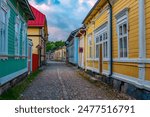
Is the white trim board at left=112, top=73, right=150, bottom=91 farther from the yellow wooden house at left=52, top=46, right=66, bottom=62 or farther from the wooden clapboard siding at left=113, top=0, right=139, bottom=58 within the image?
the yellow wooden house at left=52, top=46, right=66, bottom=62

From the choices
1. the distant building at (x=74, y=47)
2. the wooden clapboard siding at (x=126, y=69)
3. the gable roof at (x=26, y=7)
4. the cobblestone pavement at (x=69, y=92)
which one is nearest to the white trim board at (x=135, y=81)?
the wooden clapboard siding at (x=126, y=69)

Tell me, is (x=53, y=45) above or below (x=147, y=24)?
above

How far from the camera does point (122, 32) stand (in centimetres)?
1227

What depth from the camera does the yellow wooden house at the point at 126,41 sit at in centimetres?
924

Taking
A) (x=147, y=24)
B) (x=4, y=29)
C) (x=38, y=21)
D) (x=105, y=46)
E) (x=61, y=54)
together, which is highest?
(x=38, y=21)

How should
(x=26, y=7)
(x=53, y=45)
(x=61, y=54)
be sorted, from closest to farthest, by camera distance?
(x=26, y=7) < (x=61, y=54) < (x=53, y=45)

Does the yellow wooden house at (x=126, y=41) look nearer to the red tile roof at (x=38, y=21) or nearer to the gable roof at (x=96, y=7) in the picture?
the gable roof at (x=96, y=7)

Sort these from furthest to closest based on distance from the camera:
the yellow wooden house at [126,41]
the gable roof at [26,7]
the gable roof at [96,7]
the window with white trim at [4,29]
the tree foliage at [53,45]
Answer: the tree foliage at [53,45] < the gable roof at [96,7] < the gable roof at [26,7] < the window with white trim at [4,29] < the yellow wooden house at [126,41]

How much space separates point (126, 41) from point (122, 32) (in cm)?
71

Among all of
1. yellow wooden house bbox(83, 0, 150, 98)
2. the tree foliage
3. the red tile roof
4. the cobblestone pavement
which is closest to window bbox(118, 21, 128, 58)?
yellow wooden house bbox(83, 0, 150, 98)

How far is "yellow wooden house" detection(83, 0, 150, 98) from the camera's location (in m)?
9.24

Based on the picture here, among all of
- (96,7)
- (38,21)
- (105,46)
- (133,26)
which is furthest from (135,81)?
(38,21)

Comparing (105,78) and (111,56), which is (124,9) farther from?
(105,78)

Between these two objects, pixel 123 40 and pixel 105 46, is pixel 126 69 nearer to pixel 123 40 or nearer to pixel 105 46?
pixel 123 40
